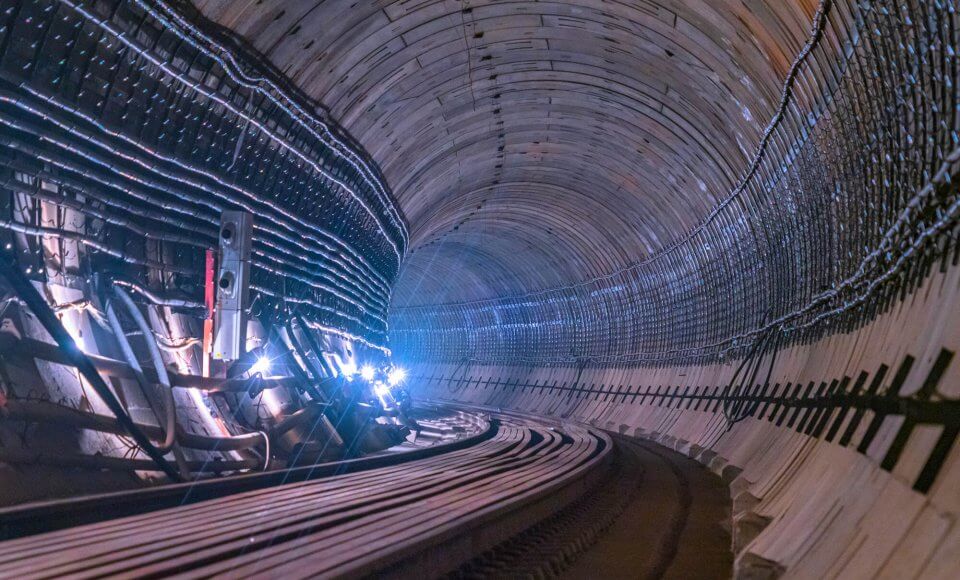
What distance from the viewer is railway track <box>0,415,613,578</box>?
15.9 ft

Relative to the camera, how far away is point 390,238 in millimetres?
20406

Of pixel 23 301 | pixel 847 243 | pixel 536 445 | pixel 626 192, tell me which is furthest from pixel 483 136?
pixel 23 301

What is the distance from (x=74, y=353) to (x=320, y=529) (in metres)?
3.05

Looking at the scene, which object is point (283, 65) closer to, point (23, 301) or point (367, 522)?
point (23, 301)

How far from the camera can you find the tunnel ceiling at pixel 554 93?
36.8 ft

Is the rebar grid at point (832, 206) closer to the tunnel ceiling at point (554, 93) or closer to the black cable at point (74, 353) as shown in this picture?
the tunnel ceiling at point (554, 93)

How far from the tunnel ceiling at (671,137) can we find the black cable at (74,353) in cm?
355

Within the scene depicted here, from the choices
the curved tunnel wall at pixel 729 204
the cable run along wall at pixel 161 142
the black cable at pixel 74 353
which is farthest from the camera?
the cable run along wall at pixel 161 142

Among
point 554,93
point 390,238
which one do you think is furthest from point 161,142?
point 390,238

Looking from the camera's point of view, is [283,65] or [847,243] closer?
[847,243]

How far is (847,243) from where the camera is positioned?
947cm

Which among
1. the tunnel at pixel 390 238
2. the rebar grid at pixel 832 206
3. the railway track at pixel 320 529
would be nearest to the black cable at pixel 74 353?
the tunnel at pixel 390 238

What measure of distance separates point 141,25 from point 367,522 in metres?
5.31

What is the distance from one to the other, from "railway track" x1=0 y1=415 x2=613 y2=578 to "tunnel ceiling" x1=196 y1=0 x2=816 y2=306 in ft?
17.2
